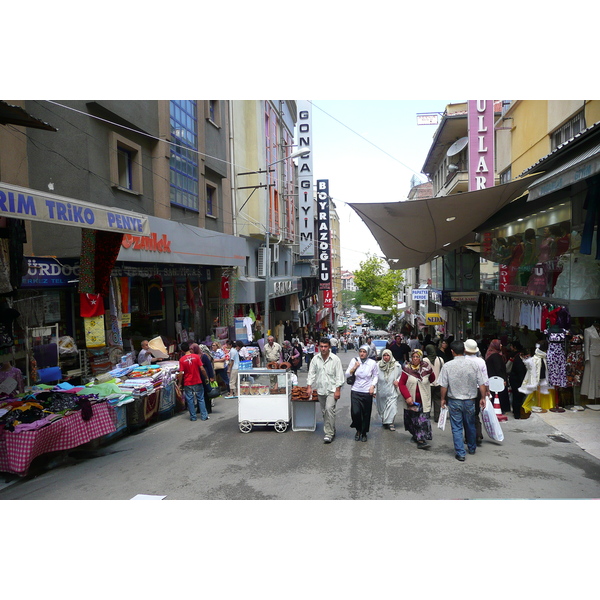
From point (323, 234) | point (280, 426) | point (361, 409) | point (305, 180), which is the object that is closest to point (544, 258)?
point (361, 409)

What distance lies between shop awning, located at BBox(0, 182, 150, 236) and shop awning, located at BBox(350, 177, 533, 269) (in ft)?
12.8

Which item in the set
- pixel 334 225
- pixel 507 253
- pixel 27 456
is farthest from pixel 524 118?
pixel 334 225

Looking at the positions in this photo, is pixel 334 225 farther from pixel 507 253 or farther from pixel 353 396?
pixel 353 396

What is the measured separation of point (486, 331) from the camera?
1755 cm

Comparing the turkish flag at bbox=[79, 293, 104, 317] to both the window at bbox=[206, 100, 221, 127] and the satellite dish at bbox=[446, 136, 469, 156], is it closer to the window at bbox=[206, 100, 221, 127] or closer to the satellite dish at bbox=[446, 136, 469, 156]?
the window at bbox=[206, 100, 221, 127]

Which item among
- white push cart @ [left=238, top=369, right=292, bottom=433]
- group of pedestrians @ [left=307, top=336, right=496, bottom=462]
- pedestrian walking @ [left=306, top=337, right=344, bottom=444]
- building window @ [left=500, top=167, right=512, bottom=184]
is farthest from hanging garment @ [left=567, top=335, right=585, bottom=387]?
building window @ [left=500, top=167, right=512, bottom=184]

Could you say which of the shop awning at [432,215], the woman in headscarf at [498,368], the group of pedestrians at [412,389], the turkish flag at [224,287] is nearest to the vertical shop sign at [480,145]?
the shop awning at [432,215]

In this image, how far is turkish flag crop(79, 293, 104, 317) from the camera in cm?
995

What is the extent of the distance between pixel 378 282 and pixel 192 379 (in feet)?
162

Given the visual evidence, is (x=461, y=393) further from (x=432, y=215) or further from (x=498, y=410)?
(x=432, y=215)

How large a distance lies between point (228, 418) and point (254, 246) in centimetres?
1436

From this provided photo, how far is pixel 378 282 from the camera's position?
57.8 meters

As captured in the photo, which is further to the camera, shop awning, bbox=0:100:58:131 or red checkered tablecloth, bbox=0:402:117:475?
red checkered tablecloth, bbox=0:402:117:475

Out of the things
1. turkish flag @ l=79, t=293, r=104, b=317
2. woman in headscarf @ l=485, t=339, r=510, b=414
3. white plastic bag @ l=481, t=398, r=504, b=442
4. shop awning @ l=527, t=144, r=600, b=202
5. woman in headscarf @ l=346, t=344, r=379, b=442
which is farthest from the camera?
turkish flag @ l=79, t=293, r=104, b=317
